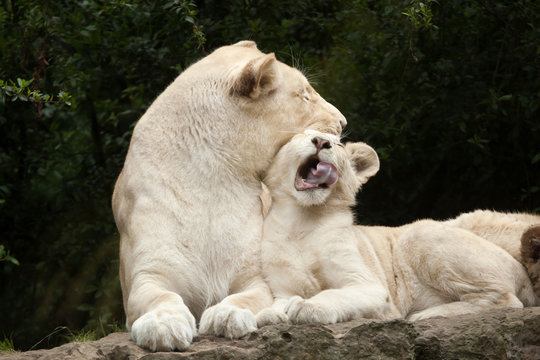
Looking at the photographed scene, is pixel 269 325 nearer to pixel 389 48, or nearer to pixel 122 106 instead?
pixel 389 48

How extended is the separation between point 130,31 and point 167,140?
11.1 ft

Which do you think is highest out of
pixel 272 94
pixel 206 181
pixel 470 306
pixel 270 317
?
pixel 272 94

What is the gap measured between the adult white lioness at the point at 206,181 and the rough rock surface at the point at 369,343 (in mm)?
486

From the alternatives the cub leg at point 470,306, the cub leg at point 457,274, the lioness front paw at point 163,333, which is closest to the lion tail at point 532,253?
the cub leg at point 457,274

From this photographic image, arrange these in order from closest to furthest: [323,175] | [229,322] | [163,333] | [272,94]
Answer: [163,333] < [229,322] < [323,175] < [272,94]

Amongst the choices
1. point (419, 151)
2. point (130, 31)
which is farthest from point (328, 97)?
point (130, 31)

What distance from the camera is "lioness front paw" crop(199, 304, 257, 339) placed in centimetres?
379

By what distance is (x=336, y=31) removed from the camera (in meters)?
7.66

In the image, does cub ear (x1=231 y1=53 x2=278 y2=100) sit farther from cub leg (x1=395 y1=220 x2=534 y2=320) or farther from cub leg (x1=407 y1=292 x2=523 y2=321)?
cub leg (x1=407 y1=292 x2=523 y2=321)

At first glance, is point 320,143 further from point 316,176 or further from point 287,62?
point 287,62

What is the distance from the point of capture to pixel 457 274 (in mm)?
4691

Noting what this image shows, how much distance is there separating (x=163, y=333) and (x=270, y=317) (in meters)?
0.60

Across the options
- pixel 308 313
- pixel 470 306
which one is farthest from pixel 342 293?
pixel 470 306

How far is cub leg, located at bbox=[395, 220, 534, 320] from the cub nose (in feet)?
2.74
